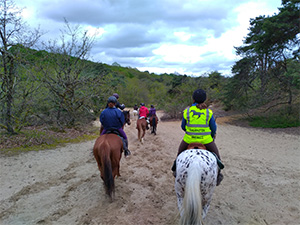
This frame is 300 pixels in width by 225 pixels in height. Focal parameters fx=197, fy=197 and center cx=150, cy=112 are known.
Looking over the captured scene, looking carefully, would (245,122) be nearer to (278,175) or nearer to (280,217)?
(278,175)

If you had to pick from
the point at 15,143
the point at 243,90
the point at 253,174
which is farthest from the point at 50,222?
the point at 243,90

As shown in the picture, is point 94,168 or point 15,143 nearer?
point 94,168

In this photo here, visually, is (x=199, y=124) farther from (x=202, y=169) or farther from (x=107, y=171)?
(x=107, y=171)

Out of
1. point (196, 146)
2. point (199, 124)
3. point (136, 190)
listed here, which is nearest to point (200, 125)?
point (199, 124)

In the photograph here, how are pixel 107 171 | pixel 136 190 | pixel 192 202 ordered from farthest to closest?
1. pixel 136 190
2. pixel 107 171
3. pixel 192 202

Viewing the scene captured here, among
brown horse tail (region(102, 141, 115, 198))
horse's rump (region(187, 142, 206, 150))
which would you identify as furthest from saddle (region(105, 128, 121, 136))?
horse's rump (region(187, 142, 206, 150))

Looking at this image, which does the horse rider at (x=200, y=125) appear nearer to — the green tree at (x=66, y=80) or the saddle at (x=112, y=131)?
the saddle at (x=112, y=131)

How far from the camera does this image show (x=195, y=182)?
253 cm

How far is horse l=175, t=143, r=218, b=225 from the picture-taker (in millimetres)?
2471

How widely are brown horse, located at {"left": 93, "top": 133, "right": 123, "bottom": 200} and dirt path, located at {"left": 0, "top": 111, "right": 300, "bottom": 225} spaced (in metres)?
0.41

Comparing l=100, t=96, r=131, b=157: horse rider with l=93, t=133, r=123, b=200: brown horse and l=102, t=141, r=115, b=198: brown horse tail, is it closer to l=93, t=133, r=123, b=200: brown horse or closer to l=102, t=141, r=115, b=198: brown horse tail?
l=93, t=133, r=123, b=200: brown horse

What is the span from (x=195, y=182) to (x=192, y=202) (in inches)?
9.5

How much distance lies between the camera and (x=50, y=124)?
11.6m

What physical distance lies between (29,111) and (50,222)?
7.22m
